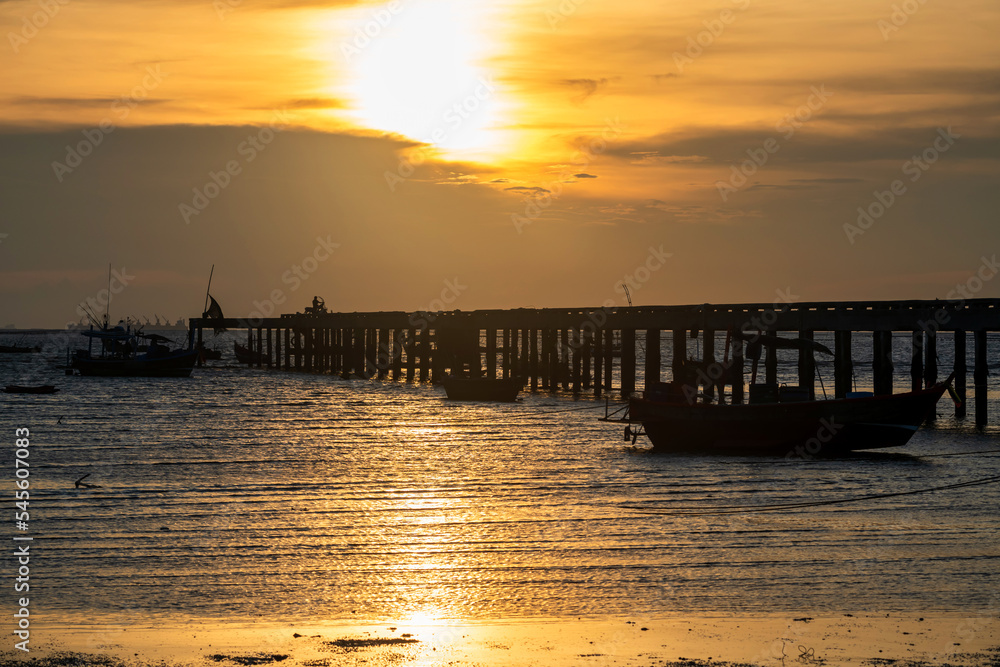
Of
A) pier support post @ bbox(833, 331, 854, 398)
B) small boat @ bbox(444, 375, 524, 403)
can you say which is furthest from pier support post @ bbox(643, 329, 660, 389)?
pier support post @ bbox(833, 331, 854, 398)

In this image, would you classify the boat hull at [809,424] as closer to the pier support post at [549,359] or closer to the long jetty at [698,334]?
the long jetty at [698,334]

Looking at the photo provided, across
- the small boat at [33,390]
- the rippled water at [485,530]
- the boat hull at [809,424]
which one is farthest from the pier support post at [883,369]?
the small boat at [33,390]

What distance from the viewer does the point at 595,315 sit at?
191 ft

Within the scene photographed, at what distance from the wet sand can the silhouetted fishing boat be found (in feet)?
59.6

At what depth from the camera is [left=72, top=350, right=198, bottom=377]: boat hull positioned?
88500 mm

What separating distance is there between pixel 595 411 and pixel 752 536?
3135 centimetres

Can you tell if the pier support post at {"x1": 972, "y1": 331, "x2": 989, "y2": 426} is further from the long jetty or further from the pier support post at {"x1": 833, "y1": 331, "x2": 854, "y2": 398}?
the pier support post at {"x1": 833, "y1": 331, "x2": 854, "y2": 398}

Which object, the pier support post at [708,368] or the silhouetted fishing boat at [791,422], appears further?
the pier support post at [708,368]

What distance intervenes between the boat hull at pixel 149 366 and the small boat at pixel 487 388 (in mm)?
38194

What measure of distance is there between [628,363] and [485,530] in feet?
122

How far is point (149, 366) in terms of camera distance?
88.8m

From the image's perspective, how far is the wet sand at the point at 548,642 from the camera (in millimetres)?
10570

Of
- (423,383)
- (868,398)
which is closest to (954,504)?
(868,398)

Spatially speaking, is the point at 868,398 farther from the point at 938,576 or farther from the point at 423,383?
the point at 423,383
